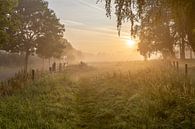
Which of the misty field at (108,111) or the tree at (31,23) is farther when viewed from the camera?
the tree at (31,23)

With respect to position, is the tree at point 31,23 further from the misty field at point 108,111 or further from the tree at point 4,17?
the misty field at point 108,111

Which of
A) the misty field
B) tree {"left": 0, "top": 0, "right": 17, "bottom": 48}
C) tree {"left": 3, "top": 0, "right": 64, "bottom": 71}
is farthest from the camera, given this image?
tree {"left": 3, "top": 0, "right": 64, "bottom": 71}

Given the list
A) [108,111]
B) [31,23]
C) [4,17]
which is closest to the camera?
[108,111]

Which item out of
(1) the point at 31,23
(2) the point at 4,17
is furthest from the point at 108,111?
(1) the point at 31,23

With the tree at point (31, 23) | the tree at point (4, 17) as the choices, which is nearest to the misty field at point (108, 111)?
the tree at point (4, 17)

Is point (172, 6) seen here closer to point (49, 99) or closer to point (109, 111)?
point (109, 111)

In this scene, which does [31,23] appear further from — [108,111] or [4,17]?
[108,111]

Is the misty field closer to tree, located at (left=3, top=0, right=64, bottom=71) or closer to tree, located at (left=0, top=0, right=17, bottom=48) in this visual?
tree, located at (left=0, top=0, right=17, bottom=48)

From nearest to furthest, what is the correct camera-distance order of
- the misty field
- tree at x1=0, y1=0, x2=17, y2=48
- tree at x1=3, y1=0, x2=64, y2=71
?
the misty field, tree at x1=0, y1=0, x2=17, y2=48, tree at x1=3, y1=0, x2=64, y2=71

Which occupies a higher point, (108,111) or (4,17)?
(4,17)

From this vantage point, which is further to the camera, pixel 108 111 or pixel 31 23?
pixel 31 23

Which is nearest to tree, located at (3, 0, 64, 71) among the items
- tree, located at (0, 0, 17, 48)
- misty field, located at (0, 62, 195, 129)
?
tree, located at (0, 0, 17, 48)

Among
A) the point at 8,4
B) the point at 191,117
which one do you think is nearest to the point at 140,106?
the point at 191,117

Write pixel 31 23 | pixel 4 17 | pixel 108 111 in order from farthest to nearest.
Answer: pixel 31 23 < pixel 4 17 < pixel 108 111
